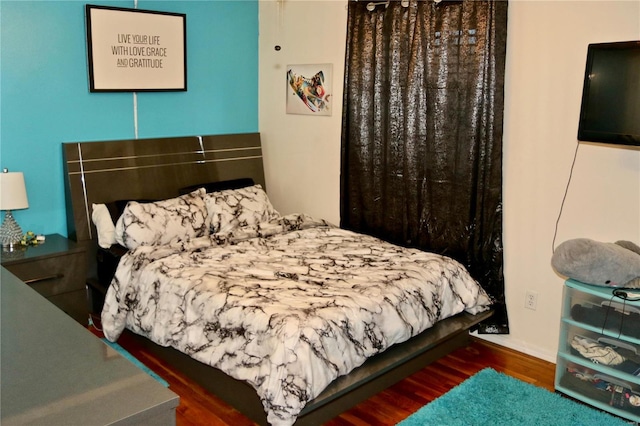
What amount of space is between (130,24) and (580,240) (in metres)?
3.01

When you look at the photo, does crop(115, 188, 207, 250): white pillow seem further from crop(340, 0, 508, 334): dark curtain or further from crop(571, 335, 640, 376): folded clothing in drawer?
crop(571, 335, 640, 376): folded clothing in drawer

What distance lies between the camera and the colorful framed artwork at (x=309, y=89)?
168 inches

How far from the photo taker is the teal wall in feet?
11.5

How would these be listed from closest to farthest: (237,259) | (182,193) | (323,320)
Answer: (323,320), (237,259), (182,193)

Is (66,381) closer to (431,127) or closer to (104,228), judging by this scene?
(104,228)

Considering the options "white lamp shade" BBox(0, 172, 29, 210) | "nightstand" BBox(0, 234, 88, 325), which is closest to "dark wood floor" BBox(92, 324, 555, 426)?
"nightstand" BBox(0, 234, 88, 325)

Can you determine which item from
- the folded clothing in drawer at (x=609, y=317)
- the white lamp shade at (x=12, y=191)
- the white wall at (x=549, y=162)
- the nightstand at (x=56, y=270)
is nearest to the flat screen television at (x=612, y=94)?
the white wall at (x=549, y=162)

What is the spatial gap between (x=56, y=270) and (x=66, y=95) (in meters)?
1.09

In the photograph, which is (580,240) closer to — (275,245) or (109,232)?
(275,245)

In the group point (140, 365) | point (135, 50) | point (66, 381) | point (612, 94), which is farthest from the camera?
point (135, 50)

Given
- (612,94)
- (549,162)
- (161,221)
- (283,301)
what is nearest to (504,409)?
(283,301)

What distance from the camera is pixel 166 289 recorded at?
3072mm

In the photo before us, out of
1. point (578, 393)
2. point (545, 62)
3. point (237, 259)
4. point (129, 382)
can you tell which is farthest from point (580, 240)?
point (129, 382)

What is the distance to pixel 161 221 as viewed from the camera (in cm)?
366
